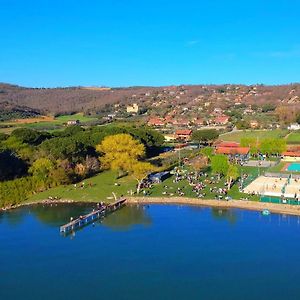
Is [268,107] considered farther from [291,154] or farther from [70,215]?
[70,215]

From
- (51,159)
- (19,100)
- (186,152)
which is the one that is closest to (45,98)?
(19,100)

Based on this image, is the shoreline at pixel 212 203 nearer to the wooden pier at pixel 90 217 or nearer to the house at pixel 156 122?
the wooden pier at pixel 90 217

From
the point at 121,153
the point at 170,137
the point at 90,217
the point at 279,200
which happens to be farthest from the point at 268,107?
the point at 90,217

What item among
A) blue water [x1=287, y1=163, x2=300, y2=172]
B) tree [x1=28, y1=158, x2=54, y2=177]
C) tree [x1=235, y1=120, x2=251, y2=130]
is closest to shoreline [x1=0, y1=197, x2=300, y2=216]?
tree [x1=28, y1=158, x2=54, y2=177]

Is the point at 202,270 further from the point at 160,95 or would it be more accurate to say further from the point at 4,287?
the point at 160,95

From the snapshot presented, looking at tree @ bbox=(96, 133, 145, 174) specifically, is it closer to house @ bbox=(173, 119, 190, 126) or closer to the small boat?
the small boat

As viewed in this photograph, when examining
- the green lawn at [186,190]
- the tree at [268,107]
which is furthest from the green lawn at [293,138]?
the tree at [268,107]
